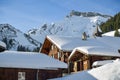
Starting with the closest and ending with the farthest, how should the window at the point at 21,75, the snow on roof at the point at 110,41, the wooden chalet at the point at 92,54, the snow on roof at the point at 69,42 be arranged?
the window at the point at 21,75 → the wooden chalet at the point at 92,54 → the snow on roof at the point at 69,42 → the snow on roof at the point at 110,41

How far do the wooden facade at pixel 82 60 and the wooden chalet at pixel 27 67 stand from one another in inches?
162

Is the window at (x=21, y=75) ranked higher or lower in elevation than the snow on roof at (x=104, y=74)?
lower

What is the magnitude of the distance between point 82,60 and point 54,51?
11.0m

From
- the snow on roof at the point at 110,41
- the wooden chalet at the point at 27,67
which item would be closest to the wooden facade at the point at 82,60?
the wooden chalet at the point at 27,67

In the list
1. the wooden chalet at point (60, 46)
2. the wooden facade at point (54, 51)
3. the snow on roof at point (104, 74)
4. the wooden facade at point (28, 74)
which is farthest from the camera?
the wooden facade at point (54, 51)

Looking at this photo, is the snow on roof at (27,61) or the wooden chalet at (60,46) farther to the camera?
the wooden chalet at (60,46)

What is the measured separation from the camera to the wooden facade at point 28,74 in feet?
97.7

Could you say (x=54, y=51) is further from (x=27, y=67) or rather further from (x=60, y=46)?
(x=27, y=67)

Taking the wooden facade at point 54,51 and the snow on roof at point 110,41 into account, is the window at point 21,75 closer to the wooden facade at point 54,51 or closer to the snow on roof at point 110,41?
the wooden facade at point 54,51

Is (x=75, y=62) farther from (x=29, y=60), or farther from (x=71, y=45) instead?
(x=29, y=60)

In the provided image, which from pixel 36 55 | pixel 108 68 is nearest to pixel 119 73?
pixel 108 68

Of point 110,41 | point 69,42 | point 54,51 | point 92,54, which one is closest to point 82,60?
point 92,54

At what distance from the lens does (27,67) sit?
29.6m

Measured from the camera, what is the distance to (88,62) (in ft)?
113
